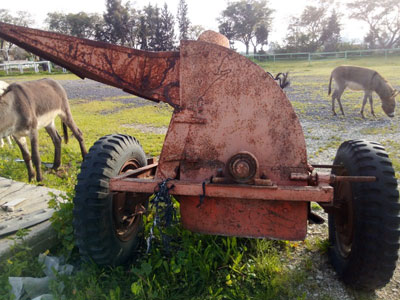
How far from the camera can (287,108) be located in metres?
2.15

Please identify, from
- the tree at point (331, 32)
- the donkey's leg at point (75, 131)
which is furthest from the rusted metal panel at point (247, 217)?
the tree at point (331, 32)

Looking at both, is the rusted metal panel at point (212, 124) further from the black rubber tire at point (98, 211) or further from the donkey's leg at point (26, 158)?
the donkey's leg at point (26, 158)

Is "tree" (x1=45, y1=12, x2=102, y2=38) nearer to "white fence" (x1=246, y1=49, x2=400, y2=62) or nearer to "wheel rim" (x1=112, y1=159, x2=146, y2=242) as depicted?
"white fence" (x1=246, y1=49, x2=400, y2=62)

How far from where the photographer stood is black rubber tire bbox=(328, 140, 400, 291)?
6.65ft

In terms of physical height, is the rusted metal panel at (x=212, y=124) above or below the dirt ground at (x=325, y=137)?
above

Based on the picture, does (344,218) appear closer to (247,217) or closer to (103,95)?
(247,217)

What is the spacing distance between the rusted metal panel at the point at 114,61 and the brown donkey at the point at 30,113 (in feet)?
10.1

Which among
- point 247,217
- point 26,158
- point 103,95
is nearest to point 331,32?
point 103,95

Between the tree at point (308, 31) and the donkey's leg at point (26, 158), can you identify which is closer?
the donkey's leg at point (26, 158)

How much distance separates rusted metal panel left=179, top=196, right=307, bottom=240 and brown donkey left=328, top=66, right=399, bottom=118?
891cm

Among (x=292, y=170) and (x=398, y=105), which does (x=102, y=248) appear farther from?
(x=398, y=105)

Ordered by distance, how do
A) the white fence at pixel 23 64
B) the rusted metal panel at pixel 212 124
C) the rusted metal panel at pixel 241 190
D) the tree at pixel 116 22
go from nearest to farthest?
the rusted metal panel at pixel 241 190
the rusted metal panel at pixel 212 124
the white fence at pixel 23 64
the tree at pixel 116 22

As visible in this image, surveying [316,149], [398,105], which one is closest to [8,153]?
[316,149]

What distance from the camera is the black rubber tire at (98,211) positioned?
2.22 metres
